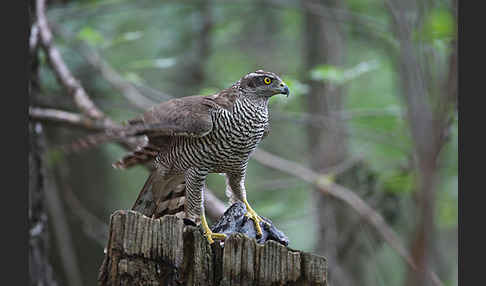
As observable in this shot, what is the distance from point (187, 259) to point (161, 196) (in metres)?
1.24

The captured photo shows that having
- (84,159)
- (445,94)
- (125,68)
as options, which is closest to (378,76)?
(125,68)

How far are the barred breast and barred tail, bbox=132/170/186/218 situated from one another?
0.45 feet

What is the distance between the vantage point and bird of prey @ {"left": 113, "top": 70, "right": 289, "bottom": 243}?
11.6ft

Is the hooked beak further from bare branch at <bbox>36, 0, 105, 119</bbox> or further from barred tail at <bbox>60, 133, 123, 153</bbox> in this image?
bare branch at <bbox>36, 0, 105, 119</bbox>

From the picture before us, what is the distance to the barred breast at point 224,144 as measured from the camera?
11.8 feet

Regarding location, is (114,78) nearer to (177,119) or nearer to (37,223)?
(37,223)

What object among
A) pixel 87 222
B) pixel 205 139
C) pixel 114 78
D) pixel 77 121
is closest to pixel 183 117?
pixel 205 139

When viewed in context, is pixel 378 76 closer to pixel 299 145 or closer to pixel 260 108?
pixel 299 145

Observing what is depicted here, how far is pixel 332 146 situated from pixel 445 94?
570cm

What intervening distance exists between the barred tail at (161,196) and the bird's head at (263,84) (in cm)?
81

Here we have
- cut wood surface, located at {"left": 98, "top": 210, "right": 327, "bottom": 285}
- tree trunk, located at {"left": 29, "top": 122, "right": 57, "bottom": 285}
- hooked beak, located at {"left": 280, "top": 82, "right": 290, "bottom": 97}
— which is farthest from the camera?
tree trunk, located at {"left": 29, "top": 122, "right": 57, "bottom": 285}

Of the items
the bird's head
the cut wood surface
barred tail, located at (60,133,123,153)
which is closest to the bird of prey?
the bird's head

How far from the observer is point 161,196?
3666 mm

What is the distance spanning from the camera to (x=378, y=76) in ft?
31.8
